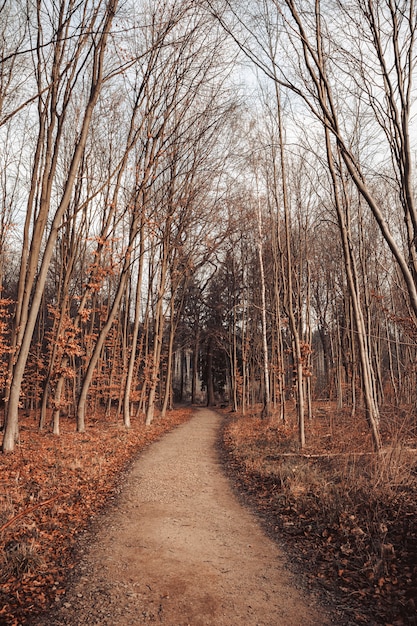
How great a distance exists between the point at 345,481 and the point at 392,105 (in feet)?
17.0

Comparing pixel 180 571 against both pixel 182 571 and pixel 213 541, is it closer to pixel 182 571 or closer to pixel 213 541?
pixel 182 571

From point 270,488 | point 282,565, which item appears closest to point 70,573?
point 282,565

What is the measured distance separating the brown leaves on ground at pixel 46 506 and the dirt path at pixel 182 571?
0.26m

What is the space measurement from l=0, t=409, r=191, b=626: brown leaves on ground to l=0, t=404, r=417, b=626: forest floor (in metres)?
0.02

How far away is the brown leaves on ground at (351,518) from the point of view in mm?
3305

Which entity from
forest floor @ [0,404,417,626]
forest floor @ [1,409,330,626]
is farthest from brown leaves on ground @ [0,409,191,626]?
forest floor @ [1,409,330,626]

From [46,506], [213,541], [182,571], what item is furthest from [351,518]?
[46,506]

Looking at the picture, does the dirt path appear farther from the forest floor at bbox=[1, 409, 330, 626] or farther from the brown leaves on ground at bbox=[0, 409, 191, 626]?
the brown leaves on ground at bbox=[0, 409, 191, 626]

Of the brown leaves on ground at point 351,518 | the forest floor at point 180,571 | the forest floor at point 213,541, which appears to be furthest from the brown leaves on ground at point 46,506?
the brown leaves on ground at point 351,518

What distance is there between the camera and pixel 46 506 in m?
5.23

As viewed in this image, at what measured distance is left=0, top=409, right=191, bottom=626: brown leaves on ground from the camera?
3219 millimetres

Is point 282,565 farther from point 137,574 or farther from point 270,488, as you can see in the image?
point 270,488

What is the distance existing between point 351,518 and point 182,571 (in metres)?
2.11

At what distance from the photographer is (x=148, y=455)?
9.53 metres
